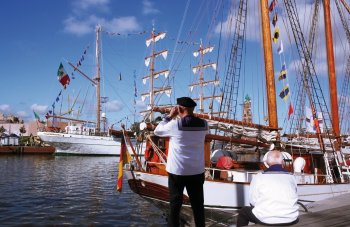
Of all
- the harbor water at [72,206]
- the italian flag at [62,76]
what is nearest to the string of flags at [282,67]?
the harbor water at [72,206]

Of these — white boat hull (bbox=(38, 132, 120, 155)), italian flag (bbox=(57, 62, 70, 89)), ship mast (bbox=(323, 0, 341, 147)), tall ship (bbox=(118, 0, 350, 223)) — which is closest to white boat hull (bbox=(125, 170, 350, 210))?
tall ship (bbox=(118, 0, 350, 223))

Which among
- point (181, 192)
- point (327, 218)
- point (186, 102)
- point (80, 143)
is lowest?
point (327, 218)

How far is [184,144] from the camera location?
505 cm

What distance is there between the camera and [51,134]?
56.0 m

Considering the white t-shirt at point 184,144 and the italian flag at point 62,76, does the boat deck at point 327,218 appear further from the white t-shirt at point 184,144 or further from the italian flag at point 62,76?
the italian flag at point 62,76

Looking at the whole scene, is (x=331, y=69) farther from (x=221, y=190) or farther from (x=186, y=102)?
(x=186, y=102)

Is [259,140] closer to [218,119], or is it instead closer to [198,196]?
[218,119]

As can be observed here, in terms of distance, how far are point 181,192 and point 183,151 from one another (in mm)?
615

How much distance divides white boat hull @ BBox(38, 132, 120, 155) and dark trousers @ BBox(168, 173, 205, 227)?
178 ft

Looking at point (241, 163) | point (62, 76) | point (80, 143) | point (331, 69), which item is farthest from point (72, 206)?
point (80, 143)

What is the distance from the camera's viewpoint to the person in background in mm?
5031

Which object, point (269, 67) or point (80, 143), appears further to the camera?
point (80, 143)

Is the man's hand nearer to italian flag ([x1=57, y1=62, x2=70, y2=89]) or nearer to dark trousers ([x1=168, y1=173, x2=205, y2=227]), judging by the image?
dark trousers ([x1=168, y1=173, x2=205, y2=227])

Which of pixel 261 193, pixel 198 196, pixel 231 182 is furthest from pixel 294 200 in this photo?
pixel 231 182
